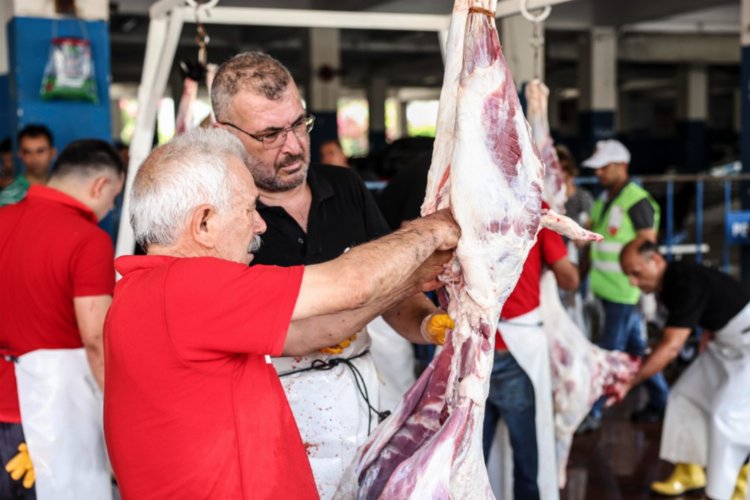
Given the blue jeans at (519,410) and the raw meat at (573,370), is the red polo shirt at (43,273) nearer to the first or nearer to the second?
the blue jeans at (519,410)

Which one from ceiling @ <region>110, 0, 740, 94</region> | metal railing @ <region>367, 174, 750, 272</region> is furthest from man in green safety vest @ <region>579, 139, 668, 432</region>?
ceiling @ <region>110, 0, 740, 94</region>

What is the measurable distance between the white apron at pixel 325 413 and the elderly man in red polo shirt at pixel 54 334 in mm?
1163

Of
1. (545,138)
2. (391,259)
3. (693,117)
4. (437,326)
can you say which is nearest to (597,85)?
(693,117)

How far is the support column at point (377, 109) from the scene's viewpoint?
24.6 m

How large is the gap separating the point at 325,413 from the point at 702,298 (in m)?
2.80

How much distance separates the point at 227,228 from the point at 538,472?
99.7 inches

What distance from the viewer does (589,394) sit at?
414 centimetres

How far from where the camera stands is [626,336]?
21.7ft

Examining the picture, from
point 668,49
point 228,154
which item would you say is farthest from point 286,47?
point 228,154

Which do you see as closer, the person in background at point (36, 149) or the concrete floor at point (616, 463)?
the concrete floor at point (616, 463)

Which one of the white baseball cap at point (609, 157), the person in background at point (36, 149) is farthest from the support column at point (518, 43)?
the person in background at point (36, 149)

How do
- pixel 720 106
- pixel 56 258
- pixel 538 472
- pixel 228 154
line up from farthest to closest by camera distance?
1. pixel 720 106
2. pixel 538 472
3. pixel 56 258
4. pixel 228 154

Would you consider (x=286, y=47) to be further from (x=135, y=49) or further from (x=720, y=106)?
(x=720, y=106)

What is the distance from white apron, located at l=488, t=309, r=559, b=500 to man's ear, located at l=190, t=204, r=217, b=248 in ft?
7.50
